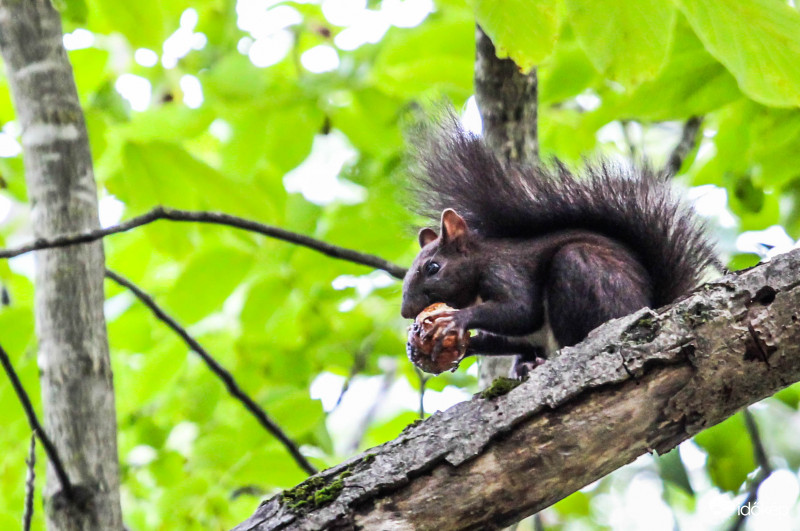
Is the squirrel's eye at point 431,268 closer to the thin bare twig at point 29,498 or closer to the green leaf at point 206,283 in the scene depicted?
the green leaf at point 206,283

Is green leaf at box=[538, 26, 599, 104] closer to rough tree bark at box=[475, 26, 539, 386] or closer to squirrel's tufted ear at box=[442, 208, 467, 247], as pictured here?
rough tree bark at box=[475, 26, 539, 386]

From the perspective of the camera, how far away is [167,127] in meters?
2.58

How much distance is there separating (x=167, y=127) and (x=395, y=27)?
1030 millimetres

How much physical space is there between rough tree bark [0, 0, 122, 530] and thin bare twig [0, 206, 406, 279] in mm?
172

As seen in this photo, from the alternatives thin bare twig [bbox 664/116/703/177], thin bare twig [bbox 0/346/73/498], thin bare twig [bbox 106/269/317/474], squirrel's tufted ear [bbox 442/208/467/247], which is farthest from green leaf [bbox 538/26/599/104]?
thin bare twig [bbox 0/346/73/498]

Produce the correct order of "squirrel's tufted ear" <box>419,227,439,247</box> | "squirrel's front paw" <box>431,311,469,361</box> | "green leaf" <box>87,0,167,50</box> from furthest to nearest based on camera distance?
"squirrel's tufted ear" <box>419,227,439,247</box>, "green leaf" <box>87,0,167,50</box>, "squirrel's front paw" <box>431,311,469,361</box>

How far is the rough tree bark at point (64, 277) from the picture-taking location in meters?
2.01

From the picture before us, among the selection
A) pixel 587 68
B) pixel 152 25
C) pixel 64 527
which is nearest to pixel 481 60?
pixel 587 68

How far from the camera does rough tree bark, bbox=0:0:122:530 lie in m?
2.01

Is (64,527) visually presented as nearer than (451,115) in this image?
Yes

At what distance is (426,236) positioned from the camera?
2.68 metres

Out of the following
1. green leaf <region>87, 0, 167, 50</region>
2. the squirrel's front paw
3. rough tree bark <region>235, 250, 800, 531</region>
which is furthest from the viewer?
green leaf <region>87, 0, 167, 50</region>

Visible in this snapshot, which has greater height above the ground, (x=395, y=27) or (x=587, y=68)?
(x=395, y=27)

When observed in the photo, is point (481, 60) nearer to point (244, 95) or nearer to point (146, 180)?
point (244, 95)
